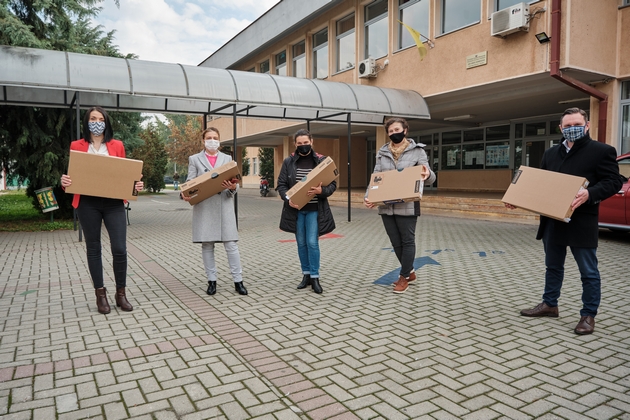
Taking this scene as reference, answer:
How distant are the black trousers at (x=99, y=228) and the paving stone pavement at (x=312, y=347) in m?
0.48

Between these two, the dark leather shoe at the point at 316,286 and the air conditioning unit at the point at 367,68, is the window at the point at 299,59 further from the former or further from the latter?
the dark leather shoe at the point at 316,286

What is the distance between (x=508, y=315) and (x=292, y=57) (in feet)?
69.9

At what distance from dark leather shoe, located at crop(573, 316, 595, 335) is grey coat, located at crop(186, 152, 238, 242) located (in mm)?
3547

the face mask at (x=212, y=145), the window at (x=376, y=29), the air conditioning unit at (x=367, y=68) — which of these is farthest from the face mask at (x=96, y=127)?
the window at (x=376, y=29)

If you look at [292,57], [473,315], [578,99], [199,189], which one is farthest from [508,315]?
[292,57]

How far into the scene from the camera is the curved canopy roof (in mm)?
9336

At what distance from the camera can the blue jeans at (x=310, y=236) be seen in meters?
5.47

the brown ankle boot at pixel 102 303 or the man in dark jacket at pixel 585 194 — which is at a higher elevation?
the man in dark jacket at pixel 585 194

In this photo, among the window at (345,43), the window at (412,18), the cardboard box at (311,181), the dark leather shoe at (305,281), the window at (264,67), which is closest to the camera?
the cardboard box at (311,181)

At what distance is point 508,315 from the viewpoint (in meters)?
4.59

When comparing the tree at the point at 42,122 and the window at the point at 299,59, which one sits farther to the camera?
the window at the point at 299,59

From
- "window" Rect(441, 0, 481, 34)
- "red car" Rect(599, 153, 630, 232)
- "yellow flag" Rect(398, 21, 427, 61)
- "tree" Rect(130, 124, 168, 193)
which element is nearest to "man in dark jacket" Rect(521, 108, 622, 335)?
"red car" Rect(599, 153, 630, 232)

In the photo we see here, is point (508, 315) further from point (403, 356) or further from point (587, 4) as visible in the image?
point (587, 4)

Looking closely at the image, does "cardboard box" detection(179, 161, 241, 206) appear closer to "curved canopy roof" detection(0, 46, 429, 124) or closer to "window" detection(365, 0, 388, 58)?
"curved canopy roof" detection(0, 46, 429, 124)
